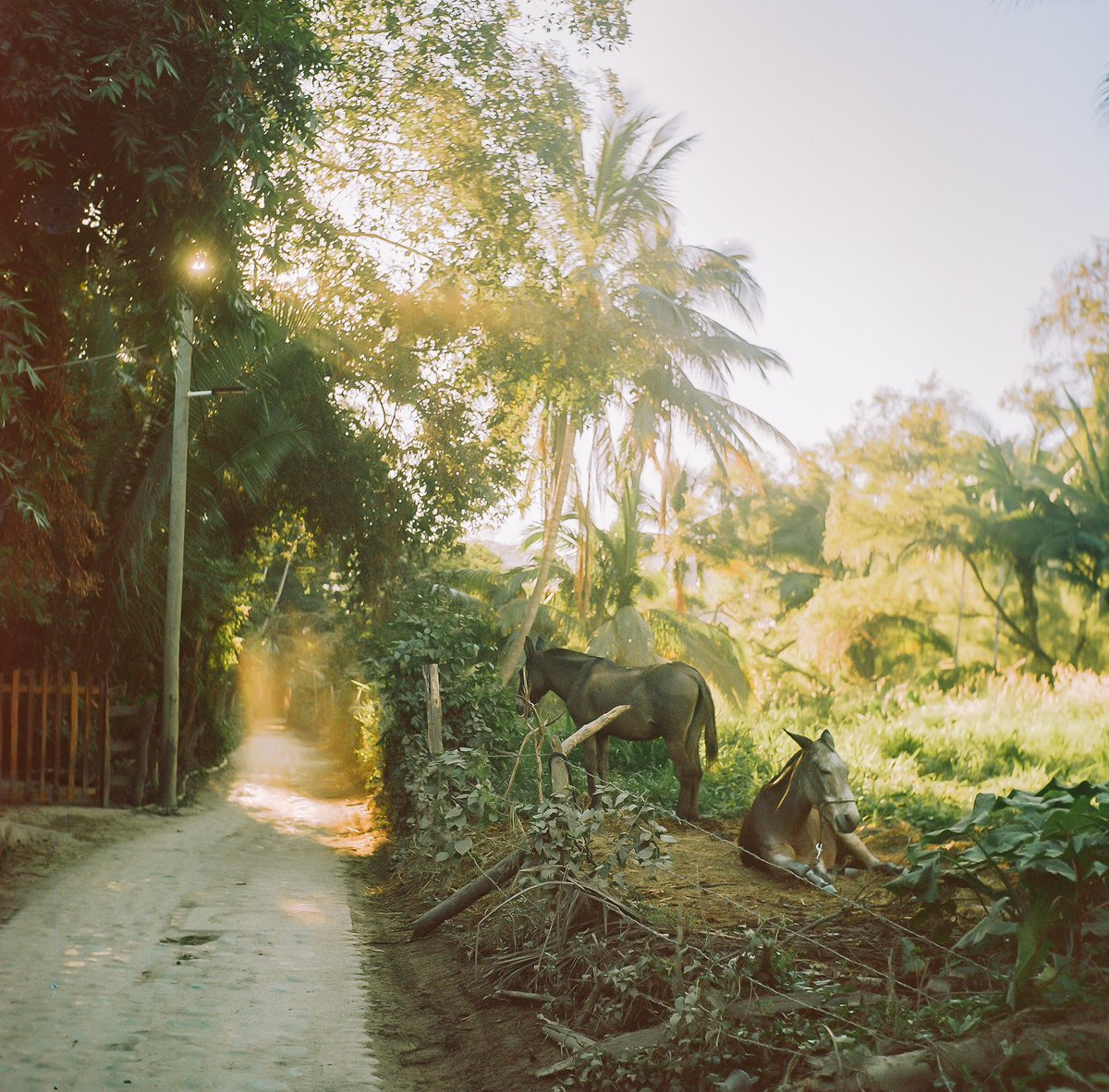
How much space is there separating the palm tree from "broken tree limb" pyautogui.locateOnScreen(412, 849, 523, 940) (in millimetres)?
10492

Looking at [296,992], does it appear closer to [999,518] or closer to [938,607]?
[999,518]

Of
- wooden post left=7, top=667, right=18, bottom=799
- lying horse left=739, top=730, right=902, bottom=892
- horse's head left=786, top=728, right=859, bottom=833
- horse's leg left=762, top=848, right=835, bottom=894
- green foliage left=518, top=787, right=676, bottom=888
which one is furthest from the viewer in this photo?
wooden post left=7, top=667, right=18, bottom=799

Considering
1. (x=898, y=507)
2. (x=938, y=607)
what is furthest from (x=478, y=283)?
(x=938, y=607)

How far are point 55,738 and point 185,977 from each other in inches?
338

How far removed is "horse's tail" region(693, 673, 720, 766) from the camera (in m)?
10.7

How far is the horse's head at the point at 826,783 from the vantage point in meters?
7.48

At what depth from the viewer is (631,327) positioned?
2000 centimetres

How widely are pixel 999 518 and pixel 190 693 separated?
21621 millimetres

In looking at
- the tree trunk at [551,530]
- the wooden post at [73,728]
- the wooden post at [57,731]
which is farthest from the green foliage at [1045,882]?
the tree trunk at [551,530]

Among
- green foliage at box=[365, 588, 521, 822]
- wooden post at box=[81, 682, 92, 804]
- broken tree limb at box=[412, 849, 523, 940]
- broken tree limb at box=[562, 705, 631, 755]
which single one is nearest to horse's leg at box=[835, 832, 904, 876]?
broken tree limb at box=[562, 705, 631, 755]

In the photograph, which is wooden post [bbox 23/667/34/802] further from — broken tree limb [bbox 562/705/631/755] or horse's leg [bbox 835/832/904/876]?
horse's leg [bbox 835/832/904/876]

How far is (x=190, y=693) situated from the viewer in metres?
18.0

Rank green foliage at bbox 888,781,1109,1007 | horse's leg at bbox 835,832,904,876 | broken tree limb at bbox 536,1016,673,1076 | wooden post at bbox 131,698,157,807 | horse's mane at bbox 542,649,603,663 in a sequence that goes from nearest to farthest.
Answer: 1. green foliage at bbox 888,781,1109,1007
2. broken tree limb at bbox 536,1016,673,1076
3. horse's leg at bbox 835,832,904,876
4. horse's mane at bbox 542,649,603,663
5. wooden post at bbox 131,698,157,807

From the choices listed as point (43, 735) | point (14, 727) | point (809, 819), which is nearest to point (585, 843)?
point (809, 819)
